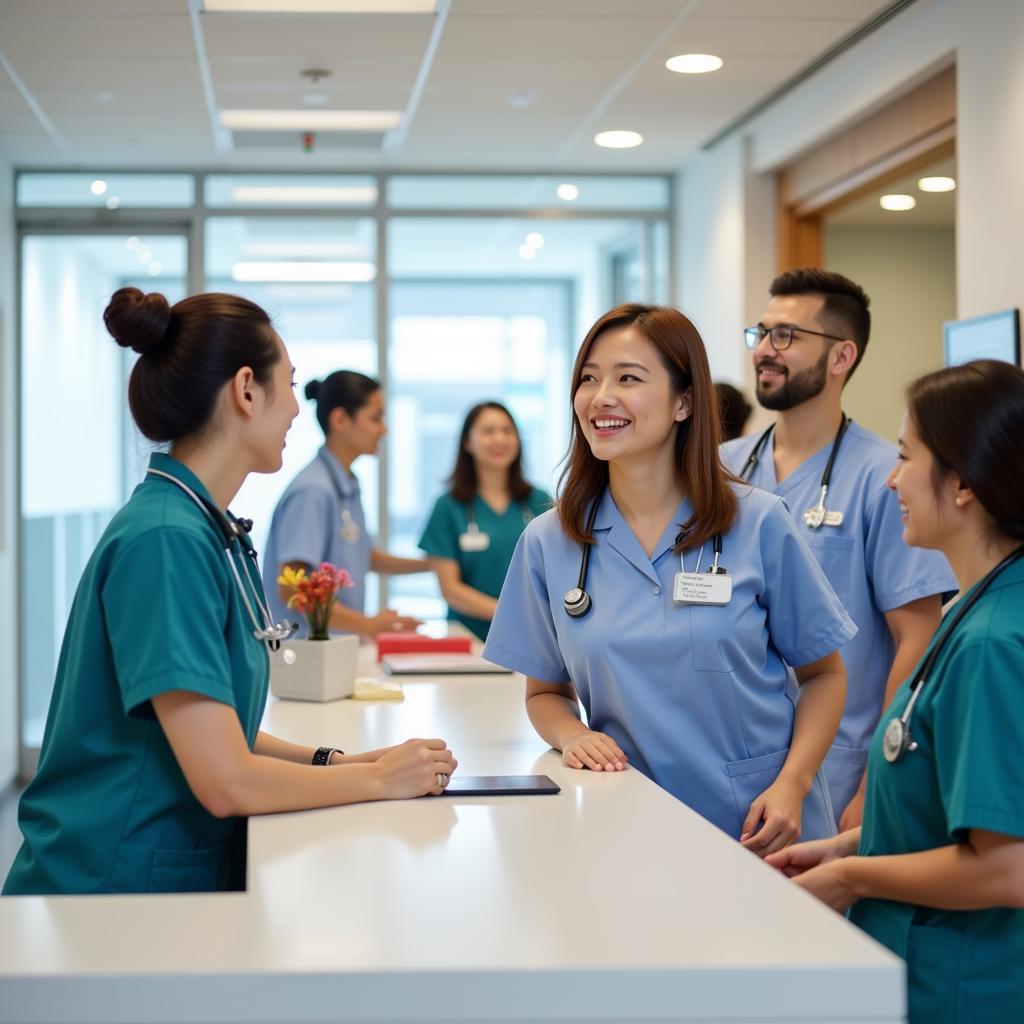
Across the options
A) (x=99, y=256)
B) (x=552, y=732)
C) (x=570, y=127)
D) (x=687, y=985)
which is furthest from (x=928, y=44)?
(x=99, y=256)

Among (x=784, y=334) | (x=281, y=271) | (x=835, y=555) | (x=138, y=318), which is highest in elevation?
(x=281, y=271)

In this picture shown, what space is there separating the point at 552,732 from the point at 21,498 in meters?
5.02

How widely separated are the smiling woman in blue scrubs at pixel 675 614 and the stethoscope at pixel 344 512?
1923mm

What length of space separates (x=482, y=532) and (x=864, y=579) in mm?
2040

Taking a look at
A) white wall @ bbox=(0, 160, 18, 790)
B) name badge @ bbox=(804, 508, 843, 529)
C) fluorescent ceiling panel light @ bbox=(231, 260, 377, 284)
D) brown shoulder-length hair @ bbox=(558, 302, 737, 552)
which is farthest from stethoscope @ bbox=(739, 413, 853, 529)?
white wall @ bbox=(0, 160, 18, 790)

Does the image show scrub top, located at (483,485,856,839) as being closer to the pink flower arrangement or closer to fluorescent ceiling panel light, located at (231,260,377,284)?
the pink flower arrangement

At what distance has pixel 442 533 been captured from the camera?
15.0 feet

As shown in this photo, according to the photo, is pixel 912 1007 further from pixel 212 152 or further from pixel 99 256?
pixel 99 256

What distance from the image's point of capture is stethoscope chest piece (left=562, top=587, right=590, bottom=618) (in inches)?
84.0

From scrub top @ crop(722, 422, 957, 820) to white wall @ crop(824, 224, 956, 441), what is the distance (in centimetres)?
172

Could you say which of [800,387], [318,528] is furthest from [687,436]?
[318,528]

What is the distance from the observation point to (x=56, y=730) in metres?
1.68

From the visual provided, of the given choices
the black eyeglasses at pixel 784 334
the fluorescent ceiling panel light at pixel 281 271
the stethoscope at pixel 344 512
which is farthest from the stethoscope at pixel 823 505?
the fluorescent ceiling panel light at pixel 281 271

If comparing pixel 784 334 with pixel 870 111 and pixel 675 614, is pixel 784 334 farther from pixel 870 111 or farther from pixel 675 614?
pixel 870 111
